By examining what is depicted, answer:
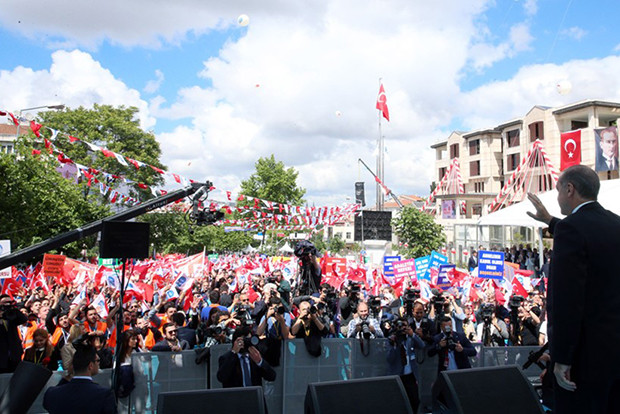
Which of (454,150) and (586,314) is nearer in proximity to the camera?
(586,314)

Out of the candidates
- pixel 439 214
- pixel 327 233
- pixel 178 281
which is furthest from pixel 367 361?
pixel 327 233

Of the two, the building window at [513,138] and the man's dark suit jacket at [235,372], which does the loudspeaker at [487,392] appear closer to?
the man's dark suit jacket at [235,372]

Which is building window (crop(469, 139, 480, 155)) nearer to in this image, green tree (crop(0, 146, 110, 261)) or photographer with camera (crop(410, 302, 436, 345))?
green tree (crop(0, 146, 110, 261))

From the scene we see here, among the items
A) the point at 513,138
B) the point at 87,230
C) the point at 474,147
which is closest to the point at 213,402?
the point at 87,230

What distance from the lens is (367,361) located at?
631 centimetres

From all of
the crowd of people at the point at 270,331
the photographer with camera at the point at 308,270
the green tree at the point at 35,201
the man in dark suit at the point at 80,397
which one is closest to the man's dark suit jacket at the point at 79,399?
the man in dark suit at the point at 80,397

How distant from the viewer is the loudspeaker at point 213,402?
293 cm

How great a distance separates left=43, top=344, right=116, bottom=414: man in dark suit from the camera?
3.58 metres

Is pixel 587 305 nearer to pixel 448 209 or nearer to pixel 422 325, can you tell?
pixel 422 325

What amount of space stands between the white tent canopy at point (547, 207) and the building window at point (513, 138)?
36.3 metres

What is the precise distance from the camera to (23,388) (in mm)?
3754

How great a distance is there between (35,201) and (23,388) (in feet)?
63.5

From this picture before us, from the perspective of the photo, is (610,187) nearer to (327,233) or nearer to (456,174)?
(456,174)

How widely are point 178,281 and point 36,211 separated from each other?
520 inches
